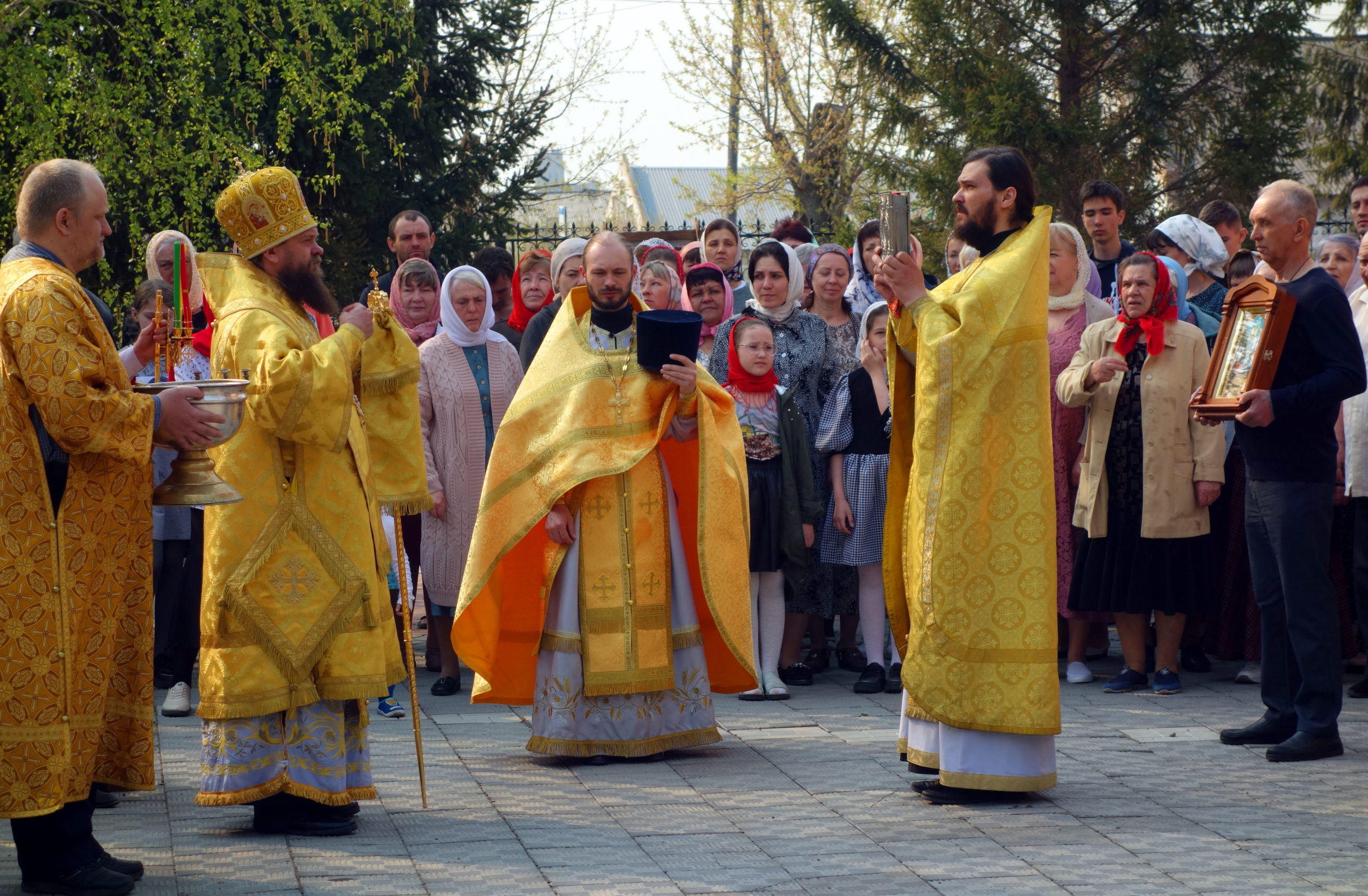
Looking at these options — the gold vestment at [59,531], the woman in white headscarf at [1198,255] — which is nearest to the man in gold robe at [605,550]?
the gold vestment at [59,531]

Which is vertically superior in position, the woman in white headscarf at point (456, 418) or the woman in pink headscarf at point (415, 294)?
the woman in pink headscarf at point (415, 294)

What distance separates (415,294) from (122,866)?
432cm

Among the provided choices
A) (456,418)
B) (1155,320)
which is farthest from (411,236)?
(1155,320)

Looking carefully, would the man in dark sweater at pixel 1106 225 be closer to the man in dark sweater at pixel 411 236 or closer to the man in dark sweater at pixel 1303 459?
the man in dark sweater at pixel 1303 459

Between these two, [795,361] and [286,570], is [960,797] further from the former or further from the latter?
[795,361]

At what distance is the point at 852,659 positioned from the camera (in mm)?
8188

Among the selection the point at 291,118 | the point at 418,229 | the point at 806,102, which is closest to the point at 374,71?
the point at 291,118

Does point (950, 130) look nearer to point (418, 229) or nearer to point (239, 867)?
point (418, 229)

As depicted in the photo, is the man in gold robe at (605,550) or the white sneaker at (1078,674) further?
the white sneaker at (1078,674)

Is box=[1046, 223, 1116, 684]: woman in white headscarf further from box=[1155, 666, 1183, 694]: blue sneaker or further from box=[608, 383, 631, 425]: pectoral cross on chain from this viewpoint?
box=[608, 383, 631, 425]: pectoral cross on chain

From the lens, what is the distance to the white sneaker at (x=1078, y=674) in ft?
25.4

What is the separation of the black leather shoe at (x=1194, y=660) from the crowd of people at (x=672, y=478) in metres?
0.02

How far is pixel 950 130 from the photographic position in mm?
18766

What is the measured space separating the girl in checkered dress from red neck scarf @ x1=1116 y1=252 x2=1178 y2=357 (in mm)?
1228
